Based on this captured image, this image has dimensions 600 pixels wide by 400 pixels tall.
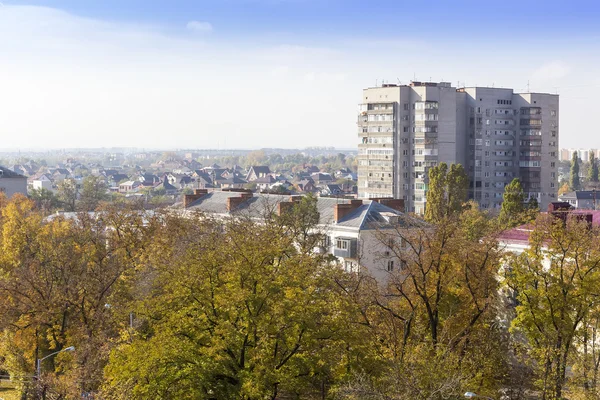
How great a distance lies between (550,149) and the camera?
448 ft

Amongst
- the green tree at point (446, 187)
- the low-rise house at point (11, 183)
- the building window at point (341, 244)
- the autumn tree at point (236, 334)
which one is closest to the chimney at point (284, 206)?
the building window at point (341, 244)

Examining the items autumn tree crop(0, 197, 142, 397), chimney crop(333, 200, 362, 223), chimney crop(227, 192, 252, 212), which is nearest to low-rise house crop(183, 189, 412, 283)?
chimney crop(333, 200, 362, 223)

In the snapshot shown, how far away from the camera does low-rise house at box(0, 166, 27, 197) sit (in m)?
119

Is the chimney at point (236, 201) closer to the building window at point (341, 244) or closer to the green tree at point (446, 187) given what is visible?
the building window at point (341, 244)

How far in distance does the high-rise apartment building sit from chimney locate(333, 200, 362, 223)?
196 ft

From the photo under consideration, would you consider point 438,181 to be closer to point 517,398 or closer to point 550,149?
point 550,149

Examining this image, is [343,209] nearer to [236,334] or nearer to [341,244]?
[341,244]

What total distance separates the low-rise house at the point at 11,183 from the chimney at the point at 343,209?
63.8 metres

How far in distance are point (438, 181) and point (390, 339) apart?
186 ft

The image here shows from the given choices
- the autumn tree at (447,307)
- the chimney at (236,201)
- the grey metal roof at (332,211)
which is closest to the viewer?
the autumn tree at (447,307)

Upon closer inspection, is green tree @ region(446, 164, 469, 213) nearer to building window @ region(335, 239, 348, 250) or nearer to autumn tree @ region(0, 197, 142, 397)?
building window @ region(335, 239, 348, 250)

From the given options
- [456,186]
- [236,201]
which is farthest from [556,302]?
[456,186]

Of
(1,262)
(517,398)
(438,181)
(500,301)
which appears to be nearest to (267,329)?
(517,398)

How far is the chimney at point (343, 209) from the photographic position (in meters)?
69.5
